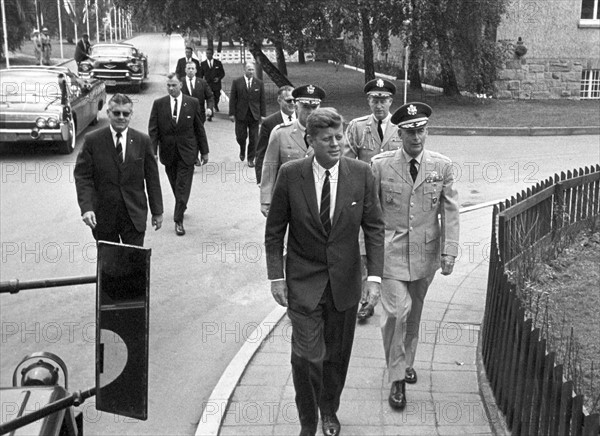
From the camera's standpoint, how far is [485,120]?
75.1 ft

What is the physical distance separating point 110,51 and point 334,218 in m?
28.4

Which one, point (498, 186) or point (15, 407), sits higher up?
point (15, 407)

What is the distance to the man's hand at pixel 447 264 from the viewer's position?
6.47m

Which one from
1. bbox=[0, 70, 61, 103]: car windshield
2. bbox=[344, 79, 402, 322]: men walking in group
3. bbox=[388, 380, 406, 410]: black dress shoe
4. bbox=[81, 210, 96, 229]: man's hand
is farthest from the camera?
bbox=[0, 70, 61, 103]: car windshield

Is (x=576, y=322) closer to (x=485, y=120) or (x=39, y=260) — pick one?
(x=39, y=260)

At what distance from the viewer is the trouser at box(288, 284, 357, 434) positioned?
572 centimetres

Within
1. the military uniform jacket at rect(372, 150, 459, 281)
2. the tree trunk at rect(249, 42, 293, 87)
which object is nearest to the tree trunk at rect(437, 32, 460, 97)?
the tree trunk at rect(249, 42, 293, 87)

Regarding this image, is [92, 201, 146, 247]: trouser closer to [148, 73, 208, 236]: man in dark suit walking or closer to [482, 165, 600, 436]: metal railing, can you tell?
[482, 165, 600, 436]: metal railing

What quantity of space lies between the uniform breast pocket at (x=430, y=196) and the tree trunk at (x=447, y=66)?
64.2 ft

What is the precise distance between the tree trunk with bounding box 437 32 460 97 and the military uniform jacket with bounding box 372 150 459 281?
1953 centimetres

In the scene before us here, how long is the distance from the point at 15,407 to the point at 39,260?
23.2 feet

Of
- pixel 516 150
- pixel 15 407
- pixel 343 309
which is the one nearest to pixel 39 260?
pixel 343 309

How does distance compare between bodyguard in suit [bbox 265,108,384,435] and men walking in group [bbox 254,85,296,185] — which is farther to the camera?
men walking in group [bbox 254,85,296,185]

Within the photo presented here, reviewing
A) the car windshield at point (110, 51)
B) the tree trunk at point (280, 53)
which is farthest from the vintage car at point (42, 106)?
the car windshield at point (110, 51)
